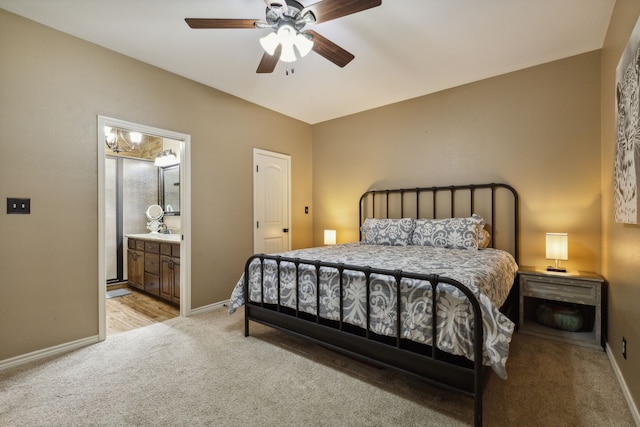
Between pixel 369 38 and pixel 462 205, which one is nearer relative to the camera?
pixel 369 38

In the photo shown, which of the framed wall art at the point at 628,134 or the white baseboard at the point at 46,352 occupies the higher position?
the framed wall art at the point at 628,134

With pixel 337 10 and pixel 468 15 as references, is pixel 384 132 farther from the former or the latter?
pixel 337 10

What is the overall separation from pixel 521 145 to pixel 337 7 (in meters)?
2.55

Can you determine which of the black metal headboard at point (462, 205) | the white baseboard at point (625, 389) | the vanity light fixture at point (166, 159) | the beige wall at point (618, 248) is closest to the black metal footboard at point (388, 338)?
the white baseboard at point (625, 389)

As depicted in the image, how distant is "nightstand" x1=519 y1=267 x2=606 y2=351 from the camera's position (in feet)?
8.06

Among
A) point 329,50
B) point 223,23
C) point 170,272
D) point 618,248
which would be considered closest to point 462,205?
point 618,248

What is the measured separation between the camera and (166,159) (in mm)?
4859

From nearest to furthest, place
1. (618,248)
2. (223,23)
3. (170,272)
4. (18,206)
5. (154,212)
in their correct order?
(223,23), (618,248), (18,206), (170,272), (154,212)

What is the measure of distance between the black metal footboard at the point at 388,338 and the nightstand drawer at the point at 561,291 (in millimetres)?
1496

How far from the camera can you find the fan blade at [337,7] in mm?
1743

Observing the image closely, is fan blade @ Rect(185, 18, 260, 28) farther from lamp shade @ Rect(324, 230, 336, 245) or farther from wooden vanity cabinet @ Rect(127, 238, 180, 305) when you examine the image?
lamp shade @ Rect(324, 230, 336, 245)

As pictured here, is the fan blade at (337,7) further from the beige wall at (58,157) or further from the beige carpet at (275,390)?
the beige carpet at (275,390)

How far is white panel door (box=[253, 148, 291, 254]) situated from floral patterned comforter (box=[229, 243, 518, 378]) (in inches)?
60.8

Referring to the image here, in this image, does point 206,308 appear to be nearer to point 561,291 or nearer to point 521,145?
point 561,291
